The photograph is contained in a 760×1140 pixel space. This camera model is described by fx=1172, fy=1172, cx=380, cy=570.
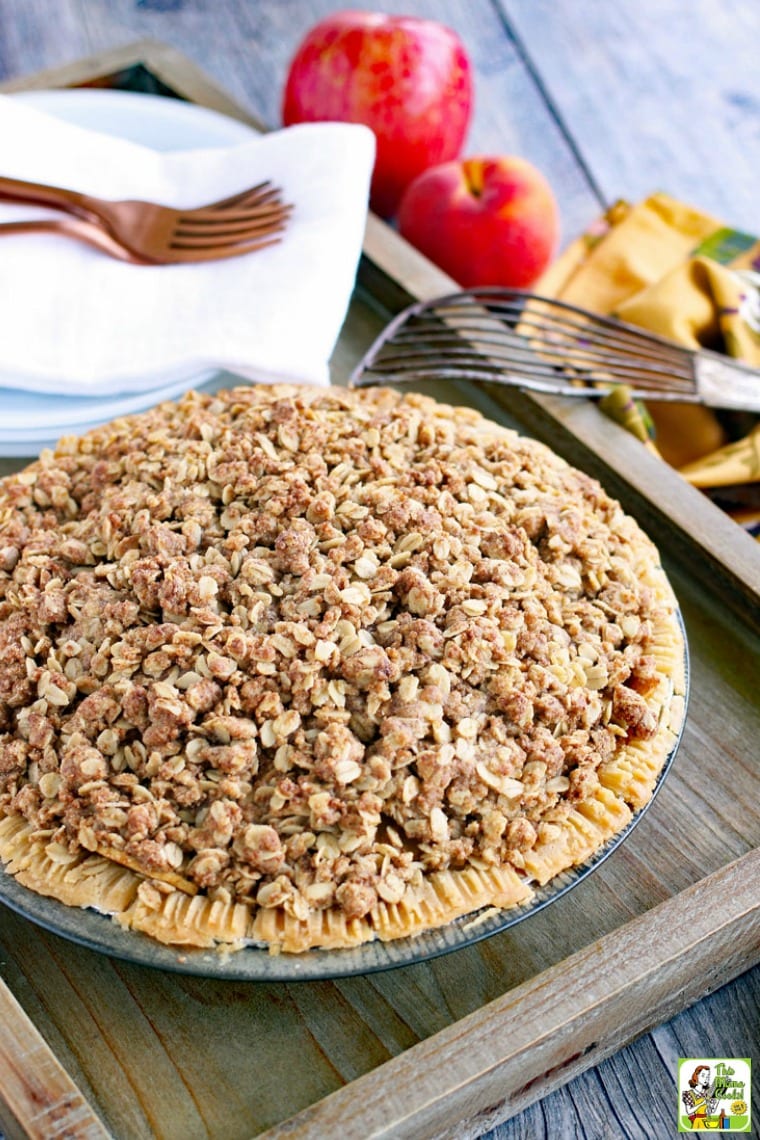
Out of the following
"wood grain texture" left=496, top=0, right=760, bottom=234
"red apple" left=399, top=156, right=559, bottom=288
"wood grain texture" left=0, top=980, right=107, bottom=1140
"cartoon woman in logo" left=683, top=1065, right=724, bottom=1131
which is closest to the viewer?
"wood grain texture" left=0, top=980, right=107, bottom=1140

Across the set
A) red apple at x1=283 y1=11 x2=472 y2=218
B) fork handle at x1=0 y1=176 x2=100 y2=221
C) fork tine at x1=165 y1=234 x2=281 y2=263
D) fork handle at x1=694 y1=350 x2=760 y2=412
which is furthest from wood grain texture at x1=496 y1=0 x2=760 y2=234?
fork handle at x1=0 y1=176 x2=100 y2=221

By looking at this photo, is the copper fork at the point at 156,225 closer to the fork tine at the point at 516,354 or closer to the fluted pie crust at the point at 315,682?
the fork tine at the point at 516,354

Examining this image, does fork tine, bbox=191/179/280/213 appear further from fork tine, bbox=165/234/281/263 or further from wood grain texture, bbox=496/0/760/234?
wood grain texture, bbox=496/0/760/234

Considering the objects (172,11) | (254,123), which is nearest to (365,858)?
(254,123)

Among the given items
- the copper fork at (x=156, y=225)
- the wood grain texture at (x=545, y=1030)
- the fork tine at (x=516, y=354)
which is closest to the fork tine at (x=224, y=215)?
the copper fork at (x=156, y=225)

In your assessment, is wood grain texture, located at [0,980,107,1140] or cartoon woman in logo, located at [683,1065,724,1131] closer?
wood grain texture, located at [0,980,107,1140]

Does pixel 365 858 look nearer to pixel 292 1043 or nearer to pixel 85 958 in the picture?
pixel 292 1043
